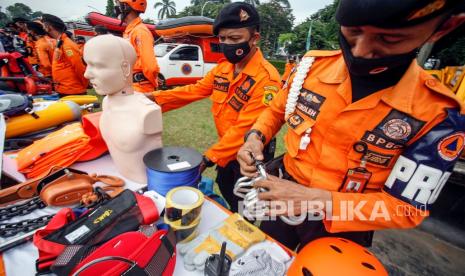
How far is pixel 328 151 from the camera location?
1026 millimetres

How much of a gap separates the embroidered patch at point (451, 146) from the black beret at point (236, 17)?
1.36 metres

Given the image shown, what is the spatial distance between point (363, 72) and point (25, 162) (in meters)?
1.96

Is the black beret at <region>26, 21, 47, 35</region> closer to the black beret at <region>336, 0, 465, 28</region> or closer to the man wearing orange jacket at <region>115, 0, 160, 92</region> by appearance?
the man wearing orange jacket at <region>115, 0, 160, 92</region>

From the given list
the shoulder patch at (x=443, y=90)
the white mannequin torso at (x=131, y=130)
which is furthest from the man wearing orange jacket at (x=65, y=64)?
the shoulder patch at (x=443, y=90)

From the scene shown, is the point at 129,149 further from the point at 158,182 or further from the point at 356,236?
the point at 356,236

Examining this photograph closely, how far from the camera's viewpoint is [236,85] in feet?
6.03

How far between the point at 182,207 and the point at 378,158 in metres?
0.82

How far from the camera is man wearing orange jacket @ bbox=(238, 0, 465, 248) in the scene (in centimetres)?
71

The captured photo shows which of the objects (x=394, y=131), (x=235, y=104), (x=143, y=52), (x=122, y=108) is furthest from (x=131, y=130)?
(x=143, y=52)

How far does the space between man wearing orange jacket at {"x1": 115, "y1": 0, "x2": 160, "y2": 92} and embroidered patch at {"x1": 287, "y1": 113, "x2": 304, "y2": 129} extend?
2.16m

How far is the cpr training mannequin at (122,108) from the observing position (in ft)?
4.42

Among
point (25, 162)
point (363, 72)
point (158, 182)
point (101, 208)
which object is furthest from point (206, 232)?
point (25, 162)

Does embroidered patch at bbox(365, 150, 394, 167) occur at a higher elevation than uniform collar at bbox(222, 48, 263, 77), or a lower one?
lower

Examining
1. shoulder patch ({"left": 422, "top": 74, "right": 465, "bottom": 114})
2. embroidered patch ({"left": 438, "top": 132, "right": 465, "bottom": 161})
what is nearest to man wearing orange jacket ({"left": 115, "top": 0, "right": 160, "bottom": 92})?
shoulder patch ({"left": 422, "top": 74, "right": 465, "bottom": 114})
